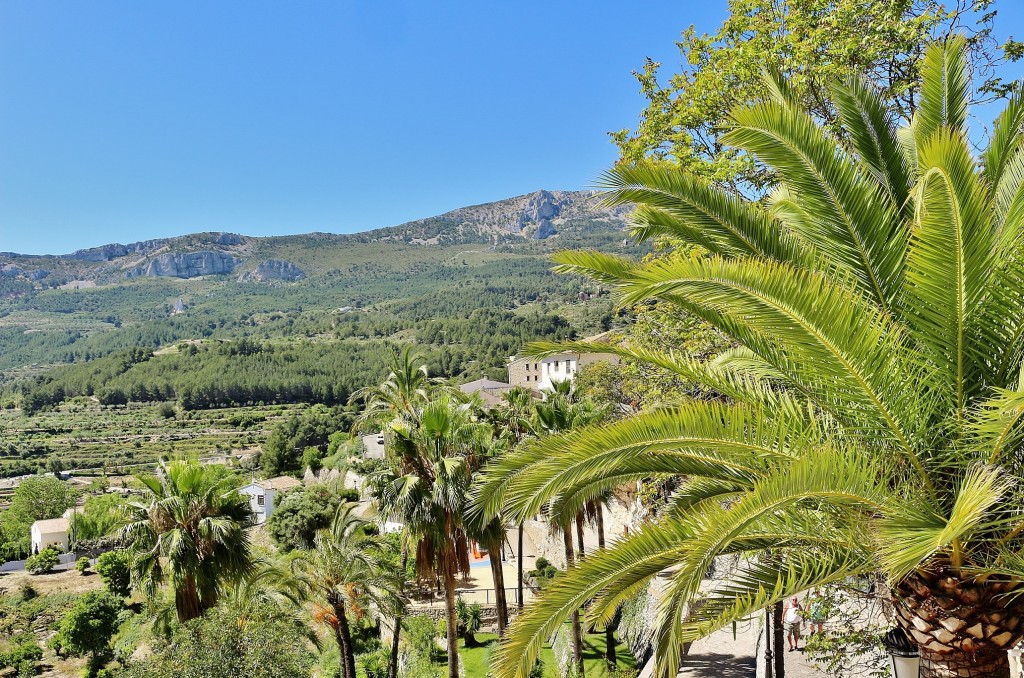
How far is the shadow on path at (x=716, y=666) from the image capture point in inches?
525

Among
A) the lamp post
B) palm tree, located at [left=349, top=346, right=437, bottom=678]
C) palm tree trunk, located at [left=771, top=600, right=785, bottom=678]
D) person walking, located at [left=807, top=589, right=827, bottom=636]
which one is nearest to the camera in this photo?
the lamp post

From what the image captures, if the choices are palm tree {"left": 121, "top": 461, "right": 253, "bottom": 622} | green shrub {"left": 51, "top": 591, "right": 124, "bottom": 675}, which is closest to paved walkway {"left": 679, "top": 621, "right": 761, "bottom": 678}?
palm tree {"left": 121, "top": 461, "right": 253, "bottom": 622}

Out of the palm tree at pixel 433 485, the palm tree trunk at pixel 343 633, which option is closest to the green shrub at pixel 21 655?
the palm tree trunk at pixel 343 633

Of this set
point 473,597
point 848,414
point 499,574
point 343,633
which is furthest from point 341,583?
point 473,597

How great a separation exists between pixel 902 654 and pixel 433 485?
25.7 ft

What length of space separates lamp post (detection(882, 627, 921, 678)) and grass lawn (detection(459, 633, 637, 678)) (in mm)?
13093

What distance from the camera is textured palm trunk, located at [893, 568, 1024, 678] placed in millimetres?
3842

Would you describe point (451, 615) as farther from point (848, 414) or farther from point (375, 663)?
point (375, 663)

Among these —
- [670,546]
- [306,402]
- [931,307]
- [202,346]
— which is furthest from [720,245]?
[202,346]

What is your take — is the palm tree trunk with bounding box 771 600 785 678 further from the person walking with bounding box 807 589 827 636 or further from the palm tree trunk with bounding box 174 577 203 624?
the palm tree trunk with bounding box 174 577 203 624

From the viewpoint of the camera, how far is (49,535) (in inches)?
2261

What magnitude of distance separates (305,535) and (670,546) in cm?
4002

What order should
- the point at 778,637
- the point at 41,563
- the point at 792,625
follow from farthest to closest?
1. the point at 41,563
2. the point at 792,625
3. the point at 778,637

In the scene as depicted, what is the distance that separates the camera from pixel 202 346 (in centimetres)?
15512
